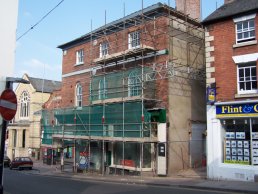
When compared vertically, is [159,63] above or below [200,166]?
above

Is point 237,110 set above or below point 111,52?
below

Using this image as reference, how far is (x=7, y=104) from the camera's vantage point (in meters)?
7.18

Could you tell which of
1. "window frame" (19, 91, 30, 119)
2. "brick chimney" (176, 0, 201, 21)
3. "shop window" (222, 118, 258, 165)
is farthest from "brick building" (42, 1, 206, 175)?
"window frame" (19, 91, 30, 119)

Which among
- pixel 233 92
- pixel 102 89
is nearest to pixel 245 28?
pixel 233 92

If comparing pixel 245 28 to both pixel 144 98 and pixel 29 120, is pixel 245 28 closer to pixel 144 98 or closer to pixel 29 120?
pixel 144 98

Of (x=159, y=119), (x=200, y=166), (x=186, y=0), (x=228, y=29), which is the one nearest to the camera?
(x=228, y=29)

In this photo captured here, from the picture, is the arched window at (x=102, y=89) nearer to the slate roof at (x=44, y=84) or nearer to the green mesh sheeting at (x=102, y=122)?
the green mesh sheeting at (x=102, y=122)

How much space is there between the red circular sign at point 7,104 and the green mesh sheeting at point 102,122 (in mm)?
14068

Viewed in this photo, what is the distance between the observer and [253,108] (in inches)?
639

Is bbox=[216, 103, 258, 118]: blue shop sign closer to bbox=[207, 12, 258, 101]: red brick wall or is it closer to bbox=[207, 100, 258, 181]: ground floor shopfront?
bbox=[207, 100, 258, 181]: ground floor shopfront

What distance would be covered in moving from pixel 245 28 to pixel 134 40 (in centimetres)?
877

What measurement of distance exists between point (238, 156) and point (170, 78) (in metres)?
6.81

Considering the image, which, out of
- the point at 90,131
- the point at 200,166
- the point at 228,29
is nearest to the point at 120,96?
the point at 90,131

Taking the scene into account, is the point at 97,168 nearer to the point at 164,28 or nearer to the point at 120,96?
the point at 120,96
